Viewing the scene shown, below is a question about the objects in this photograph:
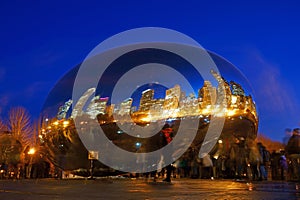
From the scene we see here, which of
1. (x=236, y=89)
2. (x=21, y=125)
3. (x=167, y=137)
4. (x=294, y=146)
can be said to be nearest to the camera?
(x=294, y=146)

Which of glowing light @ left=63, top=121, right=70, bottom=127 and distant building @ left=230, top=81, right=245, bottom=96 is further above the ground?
distant building @ left=230, top=81, right=245, bottom=96

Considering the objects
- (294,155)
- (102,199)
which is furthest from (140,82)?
(102,199)

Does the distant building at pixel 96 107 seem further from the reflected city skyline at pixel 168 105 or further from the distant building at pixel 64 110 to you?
the distant building at pixel 64 110

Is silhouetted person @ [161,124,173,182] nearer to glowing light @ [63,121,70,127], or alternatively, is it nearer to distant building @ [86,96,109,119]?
distant building @ [86,96,109,119]

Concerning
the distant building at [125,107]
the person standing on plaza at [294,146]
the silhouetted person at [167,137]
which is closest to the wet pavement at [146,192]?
the person standing on plaza at [294,146]

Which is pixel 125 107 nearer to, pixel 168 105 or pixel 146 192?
pixel 168 105

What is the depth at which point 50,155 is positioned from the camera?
13.1 meters

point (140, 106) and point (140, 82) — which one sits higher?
point (140, 82)

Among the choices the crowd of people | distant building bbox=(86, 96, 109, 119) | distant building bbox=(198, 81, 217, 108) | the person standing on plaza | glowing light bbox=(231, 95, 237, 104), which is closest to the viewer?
the person standing on plaza

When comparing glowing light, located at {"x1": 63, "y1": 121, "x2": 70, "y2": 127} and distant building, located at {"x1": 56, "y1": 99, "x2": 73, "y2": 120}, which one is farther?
distant building, located at {"x1": 56, "y1": 99, "x2": 73, "y2": 120}

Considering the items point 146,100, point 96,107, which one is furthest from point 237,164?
point 96,107

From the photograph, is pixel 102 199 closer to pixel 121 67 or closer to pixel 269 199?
pixel 269 199

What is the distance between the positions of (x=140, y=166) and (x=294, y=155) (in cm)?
444

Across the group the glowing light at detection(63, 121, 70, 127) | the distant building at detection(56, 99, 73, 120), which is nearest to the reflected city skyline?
the distant building at detection(56, 99, 73, 120)
